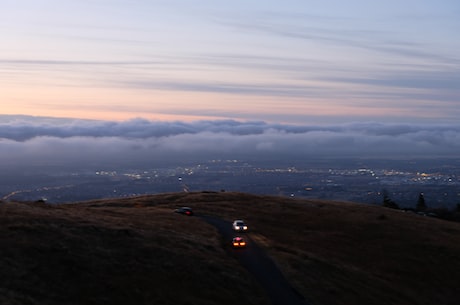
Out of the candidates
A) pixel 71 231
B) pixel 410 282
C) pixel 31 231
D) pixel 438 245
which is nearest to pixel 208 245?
pixel 71 231

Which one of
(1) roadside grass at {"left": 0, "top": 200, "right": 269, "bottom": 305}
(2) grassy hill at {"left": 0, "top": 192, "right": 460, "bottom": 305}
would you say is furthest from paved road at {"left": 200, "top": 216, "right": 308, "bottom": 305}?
(1) roadside grass at {"left": 0, "top": 200, "right": 269, "bottom": 305}

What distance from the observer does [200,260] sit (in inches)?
1336

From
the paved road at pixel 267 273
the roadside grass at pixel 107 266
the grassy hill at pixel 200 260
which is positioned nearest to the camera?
the roadside grass at pixel 107 266

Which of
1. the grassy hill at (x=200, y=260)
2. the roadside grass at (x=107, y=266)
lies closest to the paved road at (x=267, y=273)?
the grassy hill at (x=200, y=260)

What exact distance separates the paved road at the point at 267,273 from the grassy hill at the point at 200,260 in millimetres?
676

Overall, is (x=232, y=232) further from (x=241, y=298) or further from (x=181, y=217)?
(x=241, y=298)

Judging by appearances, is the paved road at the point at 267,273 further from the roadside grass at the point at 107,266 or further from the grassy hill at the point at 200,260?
the roadside grass at the point at 107,266

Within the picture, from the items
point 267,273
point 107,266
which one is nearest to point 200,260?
point 267,273

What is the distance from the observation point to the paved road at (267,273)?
3027cm

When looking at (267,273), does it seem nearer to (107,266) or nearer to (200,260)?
(200,260)

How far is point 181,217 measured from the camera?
→ 54.6 m

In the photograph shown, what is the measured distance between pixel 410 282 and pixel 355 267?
4.14 m

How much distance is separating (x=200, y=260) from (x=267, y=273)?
4397mm

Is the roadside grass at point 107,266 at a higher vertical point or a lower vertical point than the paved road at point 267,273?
higher
